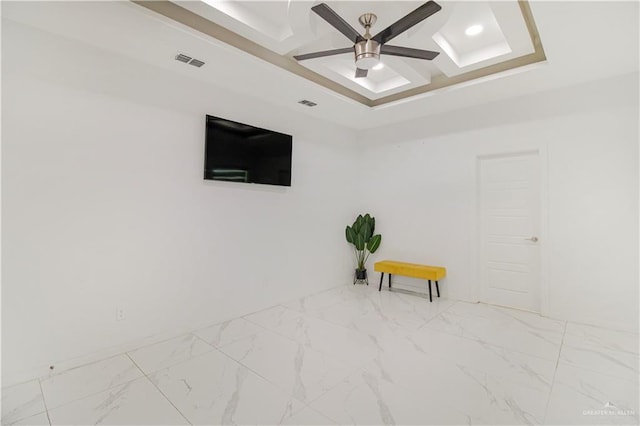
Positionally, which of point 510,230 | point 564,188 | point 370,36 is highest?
point 370,36

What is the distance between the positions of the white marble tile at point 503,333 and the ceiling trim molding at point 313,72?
2953mm

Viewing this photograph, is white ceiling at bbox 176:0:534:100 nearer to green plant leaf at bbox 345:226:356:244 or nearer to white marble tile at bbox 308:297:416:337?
green plant leaf at bbox 345:226:356:244

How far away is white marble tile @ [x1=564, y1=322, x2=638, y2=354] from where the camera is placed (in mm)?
3047

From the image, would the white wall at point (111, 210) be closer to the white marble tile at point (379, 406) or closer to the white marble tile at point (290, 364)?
the white marble tile at point (290, 364)

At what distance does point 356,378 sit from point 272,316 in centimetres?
171

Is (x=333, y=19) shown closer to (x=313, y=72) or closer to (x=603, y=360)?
(x=313, y=72)

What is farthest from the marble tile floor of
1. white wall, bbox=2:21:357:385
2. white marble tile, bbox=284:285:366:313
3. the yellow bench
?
the yellow bench

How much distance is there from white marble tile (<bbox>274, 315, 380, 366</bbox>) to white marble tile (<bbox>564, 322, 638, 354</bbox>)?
2.10 meters

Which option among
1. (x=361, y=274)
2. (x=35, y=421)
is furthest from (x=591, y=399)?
(x=35, y=421)

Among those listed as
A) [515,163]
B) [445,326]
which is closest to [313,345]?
[445,326]

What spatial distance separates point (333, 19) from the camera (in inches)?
85.7

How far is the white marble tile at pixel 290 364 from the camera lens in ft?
7.74

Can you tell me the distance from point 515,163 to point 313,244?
3112mm

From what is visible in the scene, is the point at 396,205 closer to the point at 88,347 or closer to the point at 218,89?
the point at 218,89
